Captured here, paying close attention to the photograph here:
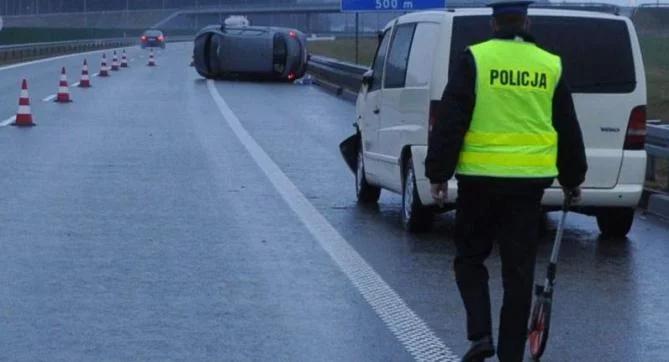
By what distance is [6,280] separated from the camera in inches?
377

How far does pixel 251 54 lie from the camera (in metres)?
46.3

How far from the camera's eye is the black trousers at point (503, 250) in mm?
6840

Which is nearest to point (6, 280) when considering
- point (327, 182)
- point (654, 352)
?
point (654, 352)

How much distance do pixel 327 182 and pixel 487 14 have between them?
497cm

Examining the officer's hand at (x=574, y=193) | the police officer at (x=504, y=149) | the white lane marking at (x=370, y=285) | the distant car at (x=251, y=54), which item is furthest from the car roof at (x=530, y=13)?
the distant car at (x=251, y=54)

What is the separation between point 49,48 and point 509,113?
65.6 meters

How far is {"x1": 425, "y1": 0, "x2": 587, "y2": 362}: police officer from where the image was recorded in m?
6.80

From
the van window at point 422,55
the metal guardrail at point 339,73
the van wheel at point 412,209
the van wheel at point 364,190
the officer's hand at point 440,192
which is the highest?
the van window at point 422,55

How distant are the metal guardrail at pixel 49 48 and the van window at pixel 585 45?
46.3 meters

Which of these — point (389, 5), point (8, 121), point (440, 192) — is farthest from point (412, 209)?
point (389, 5)

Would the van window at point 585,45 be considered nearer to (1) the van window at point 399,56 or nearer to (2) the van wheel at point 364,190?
(1) the van window at point 399,56

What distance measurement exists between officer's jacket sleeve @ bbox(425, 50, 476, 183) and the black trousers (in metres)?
0.17

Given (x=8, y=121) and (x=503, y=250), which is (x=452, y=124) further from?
(x=8, y=121)

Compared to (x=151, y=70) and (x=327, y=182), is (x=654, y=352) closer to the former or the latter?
(x=327, y=182)
